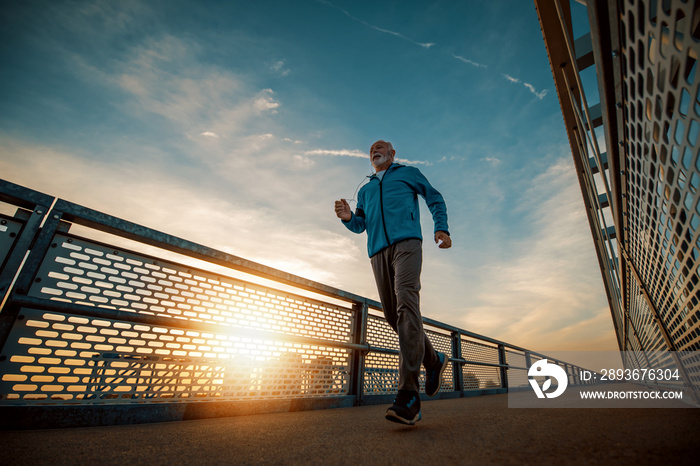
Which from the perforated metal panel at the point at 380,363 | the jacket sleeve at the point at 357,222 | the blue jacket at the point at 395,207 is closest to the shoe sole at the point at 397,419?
the blue jacket at the point at 395,207

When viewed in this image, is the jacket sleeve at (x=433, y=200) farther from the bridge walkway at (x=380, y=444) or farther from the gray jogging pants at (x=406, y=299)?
the bridge walkway at (x=380, y=444)

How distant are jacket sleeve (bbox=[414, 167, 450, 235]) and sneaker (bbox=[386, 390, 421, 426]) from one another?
1.13m

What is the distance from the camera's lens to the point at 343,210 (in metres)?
2.59

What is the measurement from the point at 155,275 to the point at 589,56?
5.09 meters

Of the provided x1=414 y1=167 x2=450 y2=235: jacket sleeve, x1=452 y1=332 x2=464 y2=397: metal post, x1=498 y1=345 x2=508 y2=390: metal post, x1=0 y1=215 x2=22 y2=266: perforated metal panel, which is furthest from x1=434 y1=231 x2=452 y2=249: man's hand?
x1=498 y1=345 x2=508 y2=390: metal post

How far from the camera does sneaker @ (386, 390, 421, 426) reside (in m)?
1.62

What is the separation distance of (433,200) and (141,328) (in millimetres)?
2224

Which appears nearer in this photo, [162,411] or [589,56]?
[162,411]

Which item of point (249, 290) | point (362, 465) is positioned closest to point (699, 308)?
point (362, 465)

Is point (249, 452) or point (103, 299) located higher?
point (103, 299)

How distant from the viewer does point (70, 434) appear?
4.70 ft

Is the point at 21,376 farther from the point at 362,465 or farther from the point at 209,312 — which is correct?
the point at 362,465

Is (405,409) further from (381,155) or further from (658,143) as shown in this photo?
(381,155)

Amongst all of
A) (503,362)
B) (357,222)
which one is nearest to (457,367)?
(503,362)
